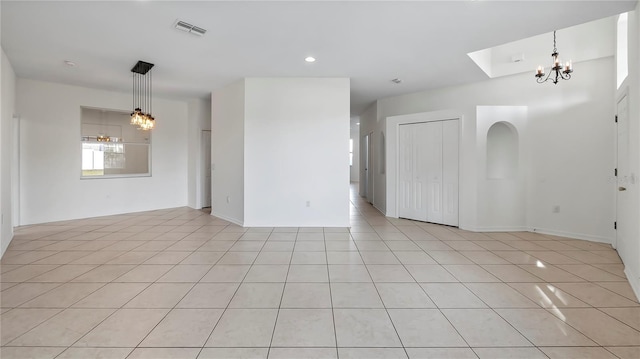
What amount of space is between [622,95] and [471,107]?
Answer: 202 centimetres

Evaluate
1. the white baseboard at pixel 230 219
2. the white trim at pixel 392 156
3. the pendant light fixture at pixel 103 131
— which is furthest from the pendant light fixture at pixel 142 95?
the white trim at pixel 392 156

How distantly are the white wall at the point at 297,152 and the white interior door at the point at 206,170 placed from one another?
9.31ft

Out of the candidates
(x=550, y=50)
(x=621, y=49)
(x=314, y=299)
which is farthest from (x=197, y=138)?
(x=621, y=49)

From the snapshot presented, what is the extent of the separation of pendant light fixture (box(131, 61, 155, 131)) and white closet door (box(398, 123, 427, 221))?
207 inches

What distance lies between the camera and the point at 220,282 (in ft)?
9.46

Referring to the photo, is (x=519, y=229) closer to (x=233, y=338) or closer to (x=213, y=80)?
(x=233, y=338)

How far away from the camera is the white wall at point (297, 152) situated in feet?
17.4

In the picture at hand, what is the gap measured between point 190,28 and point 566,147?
6.32m

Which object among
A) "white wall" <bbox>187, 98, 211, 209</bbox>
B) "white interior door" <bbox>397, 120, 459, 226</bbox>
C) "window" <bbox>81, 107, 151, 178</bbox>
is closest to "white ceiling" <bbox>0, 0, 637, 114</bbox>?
"white interior door" <bbox>397, 120, 459, 226</bbox>

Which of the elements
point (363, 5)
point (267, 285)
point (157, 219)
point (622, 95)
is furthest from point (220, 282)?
point (622, 95)

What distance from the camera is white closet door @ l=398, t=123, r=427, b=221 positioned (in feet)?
19.6

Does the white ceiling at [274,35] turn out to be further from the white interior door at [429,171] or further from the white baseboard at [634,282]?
the white baseboard at [634,282]

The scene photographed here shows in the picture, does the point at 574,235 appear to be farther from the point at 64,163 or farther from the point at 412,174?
the point at 64,163

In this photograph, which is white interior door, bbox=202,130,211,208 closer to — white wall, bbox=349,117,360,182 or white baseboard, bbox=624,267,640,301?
white baseboard, bbox=624,267,640,301
